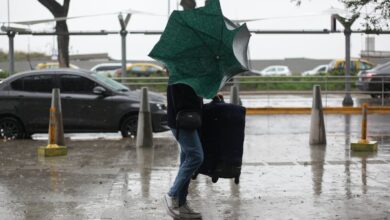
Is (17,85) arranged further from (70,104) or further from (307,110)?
(307,110)

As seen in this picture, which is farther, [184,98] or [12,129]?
[12,129]

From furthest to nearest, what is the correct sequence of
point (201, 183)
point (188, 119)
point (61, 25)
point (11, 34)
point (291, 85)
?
point (61, 25), point (291, 85), point (11, 34), point (201, 183), point (188, 119)

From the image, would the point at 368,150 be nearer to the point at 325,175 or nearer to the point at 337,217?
the point at 325,175

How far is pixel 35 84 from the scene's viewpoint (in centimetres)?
1471

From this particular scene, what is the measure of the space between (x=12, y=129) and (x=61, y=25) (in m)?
12.0

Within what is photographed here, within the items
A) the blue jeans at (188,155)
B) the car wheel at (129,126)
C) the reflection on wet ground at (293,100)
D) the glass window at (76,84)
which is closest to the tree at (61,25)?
the reflection on wet ground at (293,100)

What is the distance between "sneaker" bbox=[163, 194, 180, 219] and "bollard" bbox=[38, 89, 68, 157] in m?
4.83

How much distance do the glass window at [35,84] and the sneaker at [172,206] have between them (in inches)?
336

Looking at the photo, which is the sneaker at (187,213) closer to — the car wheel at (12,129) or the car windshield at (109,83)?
the car windshield at (109,83)

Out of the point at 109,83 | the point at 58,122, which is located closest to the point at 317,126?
the point at 58,122

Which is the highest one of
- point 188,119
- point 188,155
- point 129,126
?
point 188,119

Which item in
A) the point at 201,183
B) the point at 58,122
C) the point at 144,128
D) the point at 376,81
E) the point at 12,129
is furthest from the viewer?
the point at 376,81

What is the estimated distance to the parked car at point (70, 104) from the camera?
14422mm

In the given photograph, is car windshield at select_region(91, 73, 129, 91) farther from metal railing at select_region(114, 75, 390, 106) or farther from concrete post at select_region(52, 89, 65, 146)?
metal railing at select_region(114, 75, 390, 106)
